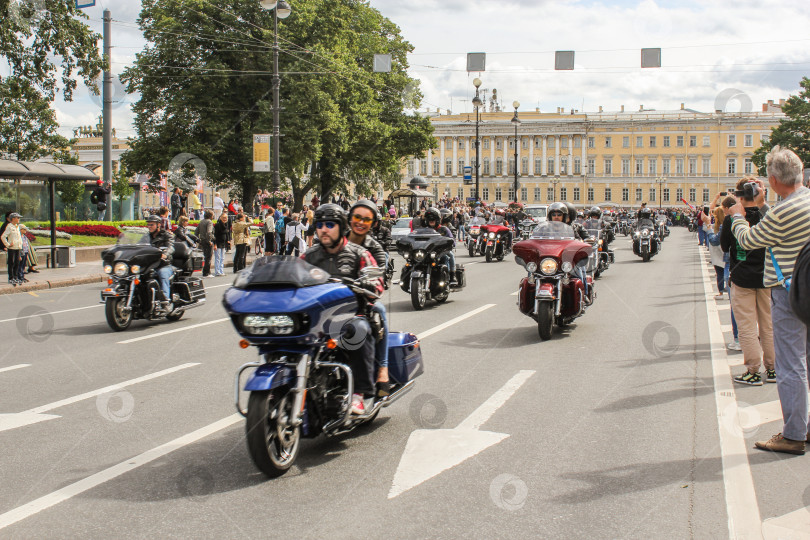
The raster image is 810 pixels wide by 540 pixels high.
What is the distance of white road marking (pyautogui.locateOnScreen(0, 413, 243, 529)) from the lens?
14.5 feet

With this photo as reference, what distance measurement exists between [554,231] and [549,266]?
2.40 feet

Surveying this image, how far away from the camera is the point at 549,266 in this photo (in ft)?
35.0

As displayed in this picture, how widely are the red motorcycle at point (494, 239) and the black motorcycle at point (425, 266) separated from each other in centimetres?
1300

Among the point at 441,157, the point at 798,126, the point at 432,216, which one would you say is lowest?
the point at 432,216

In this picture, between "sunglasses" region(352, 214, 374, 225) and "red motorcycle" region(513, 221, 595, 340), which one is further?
"red motorcycle" region(513, 221, 595, 340)

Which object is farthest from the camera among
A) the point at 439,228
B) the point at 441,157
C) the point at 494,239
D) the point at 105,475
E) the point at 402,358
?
the point at 441,157

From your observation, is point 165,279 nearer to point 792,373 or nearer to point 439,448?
point 439,448

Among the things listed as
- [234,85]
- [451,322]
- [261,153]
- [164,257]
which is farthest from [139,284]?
[234,85]

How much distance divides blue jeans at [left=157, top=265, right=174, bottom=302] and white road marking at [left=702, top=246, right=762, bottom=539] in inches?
302

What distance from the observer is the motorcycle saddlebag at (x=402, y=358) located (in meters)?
6.22

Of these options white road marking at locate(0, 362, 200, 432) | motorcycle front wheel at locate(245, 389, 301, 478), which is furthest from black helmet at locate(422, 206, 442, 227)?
motorcycle front wheel at locate(245, 389, 301, 478)

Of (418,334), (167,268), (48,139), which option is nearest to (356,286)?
(418,334)

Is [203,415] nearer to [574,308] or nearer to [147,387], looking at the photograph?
[147,387]

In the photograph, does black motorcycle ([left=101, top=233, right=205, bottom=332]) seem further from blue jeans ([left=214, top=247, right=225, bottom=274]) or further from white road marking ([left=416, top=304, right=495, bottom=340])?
blue jeans ([left=214, top=247, right=225, bottom=274])
